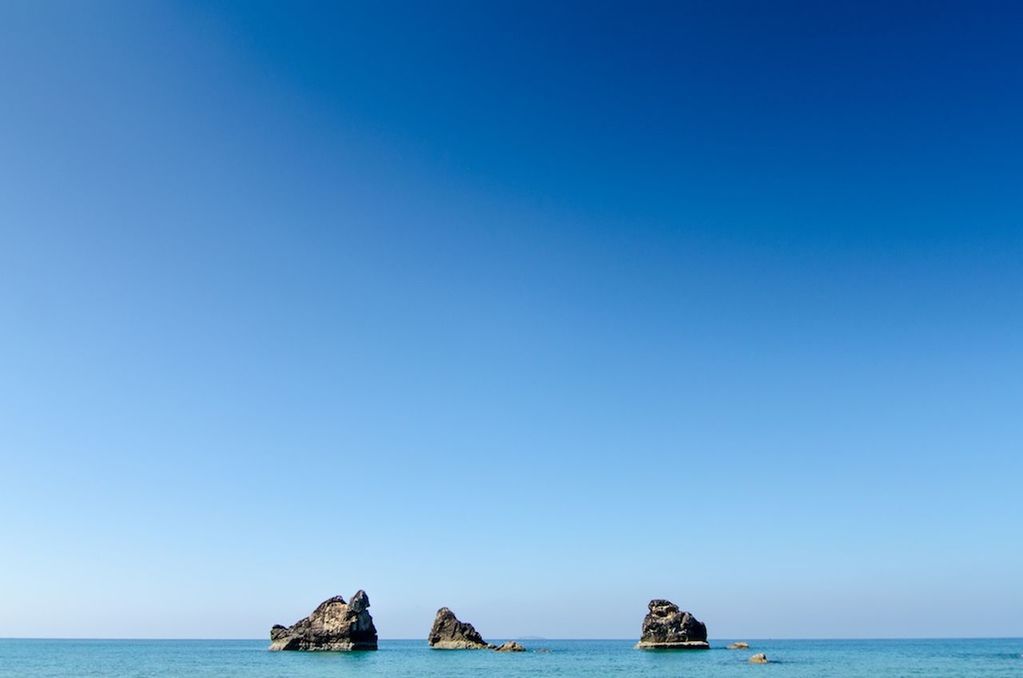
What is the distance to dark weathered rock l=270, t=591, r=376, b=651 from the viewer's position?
382 ft

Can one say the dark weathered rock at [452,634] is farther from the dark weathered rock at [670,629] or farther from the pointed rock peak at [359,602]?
the dark weathered rock at [670,629]

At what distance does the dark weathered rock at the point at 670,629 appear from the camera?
400 feet

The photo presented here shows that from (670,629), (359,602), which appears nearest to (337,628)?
(359,602)

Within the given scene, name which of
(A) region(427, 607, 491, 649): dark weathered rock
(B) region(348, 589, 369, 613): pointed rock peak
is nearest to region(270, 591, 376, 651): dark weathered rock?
(B) region(348, 589, 369, 613): pointed rock peak

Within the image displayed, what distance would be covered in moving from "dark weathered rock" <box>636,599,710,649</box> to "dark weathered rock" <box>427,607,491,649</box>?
1231 inches

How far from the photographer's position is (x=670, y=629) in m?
122

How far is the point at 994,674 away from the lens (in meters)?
82.9

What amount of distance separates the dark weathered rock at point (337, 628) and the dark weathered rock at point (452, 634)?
19100mm

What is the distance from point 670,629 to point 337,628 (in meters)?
52.5

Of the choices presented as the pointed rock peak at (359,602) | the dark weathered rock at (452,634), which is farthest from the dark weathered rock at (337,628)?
the dark weathered rock at (452,634)

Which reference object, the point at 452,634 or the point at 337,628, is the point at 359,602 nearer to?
the point at 337,628

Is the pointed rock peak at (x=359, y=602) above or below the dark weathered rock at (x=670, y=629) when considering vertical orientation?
above

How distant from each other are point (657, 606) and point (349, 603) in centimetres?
4932

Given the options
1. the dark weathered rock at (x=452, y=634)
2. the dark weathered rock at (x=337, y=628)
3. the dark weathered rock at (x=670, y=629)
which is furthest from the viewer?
the dark weathered rock at (x=452, y=634)
